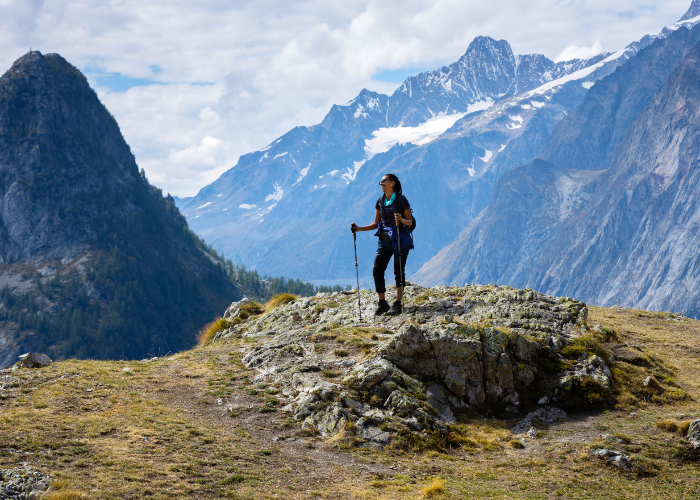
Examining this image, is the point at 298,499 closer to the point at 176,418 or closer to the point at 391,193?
the point at 176,418

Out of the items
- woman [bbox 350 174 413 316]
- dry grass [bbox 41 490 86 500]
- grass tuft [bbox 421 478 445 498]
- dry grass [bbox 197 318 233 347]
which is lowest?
grass tuft [bbox 421 478 445 498]

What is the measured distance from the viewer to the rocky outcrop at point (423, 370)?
13672 mm

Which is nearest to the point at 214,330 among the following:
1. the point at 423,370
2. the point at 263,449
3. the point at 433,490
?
the point at 423,370

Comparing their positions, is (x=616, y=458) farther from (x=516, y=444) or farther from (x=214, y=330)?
(x=214, y=330)

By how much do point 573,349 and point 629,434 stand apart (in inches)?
160

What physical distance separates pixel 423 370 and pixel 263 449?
5.98 meters

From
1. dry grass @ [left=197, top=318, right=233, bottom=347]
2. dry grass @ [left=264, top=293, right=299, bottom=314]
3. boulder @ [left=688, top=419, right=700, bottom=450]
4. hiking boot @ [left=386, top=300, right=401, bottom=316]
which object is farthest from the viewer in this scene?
dry grass @ [left=264, top=293, right=299, bottom=314]

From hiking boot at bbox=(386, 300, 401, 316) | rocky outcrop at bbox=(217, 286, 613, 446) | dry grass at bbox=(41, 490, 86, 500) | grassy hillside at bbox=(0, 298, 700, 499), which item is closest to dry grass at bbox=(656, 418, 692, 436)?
grassy hillside at bbox=(0, 298, 700, 499)

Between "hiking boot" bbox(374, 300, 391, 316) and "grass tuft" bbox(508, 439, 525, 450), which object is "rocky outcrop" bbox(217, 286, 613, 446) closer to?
"hiking boot" bbox(374, 300, 391, 316)

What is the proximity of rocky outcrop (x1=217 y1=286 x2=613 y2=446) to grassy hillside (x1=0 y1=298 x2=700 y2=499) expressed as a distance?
74cm

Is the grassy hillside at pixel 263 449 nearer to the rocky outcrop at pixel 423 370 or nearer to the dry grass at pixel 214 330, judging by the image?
the rocky outcrop at pixel 423 370

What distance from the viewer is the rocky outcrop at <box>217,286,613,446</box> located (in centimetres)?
1367

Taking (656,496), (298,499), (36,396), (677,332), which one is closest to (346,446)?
(298,499)

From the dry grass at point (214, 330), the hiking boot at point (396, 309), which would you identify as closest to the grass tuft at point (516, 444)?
the hiking boot at point (396, 309)
